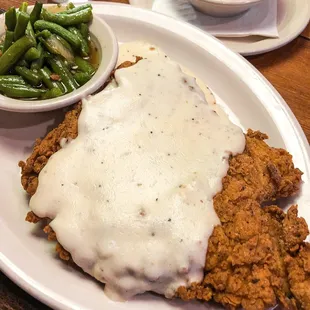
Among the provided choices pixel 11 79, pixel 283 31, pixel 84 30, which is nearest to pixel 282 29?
pixel 283 31

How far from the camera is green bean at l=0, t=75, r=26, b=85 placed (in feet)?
7.12

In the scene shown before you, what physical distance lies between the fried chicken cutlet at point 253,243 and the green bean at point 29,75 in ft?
1.44

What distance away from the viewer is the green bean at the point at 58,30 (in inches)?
91.0

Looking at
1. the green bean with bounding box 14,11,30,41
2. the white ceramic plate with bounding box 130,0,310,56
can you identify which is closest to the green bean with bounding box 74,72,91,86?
the green bean with bounding box 14,11,30,41

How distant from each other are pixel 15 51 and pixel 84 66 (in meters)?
0.36

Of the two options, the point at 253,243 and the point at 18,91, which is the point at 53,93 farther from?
the point at 253,243

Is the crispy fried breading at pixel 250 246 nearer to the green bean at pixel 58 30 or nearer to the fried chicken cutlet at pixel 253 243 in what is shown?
the fried chicken cutlet at pixel 253 243

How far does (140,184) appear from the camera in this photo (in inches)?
69.5

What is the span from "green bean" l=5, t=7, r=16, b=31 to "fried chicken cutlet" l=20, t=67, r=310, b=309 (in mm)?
779

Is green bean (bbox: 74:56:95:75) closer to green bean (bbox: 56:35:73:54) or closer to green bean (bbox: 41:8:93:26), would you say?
green bean (bbox: 56:35:73:54)

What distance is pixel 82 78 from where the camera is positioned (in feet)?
7.41

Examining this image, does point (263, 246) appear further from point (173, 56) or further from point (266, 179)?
point (173, 56)

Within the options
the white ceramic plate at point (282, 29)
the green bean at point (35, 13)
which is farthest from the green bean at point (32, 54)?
the white ceramic plate at point (282, 29)

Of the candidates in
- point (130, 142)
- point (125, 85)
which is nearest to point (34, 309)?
point (130, 142)
